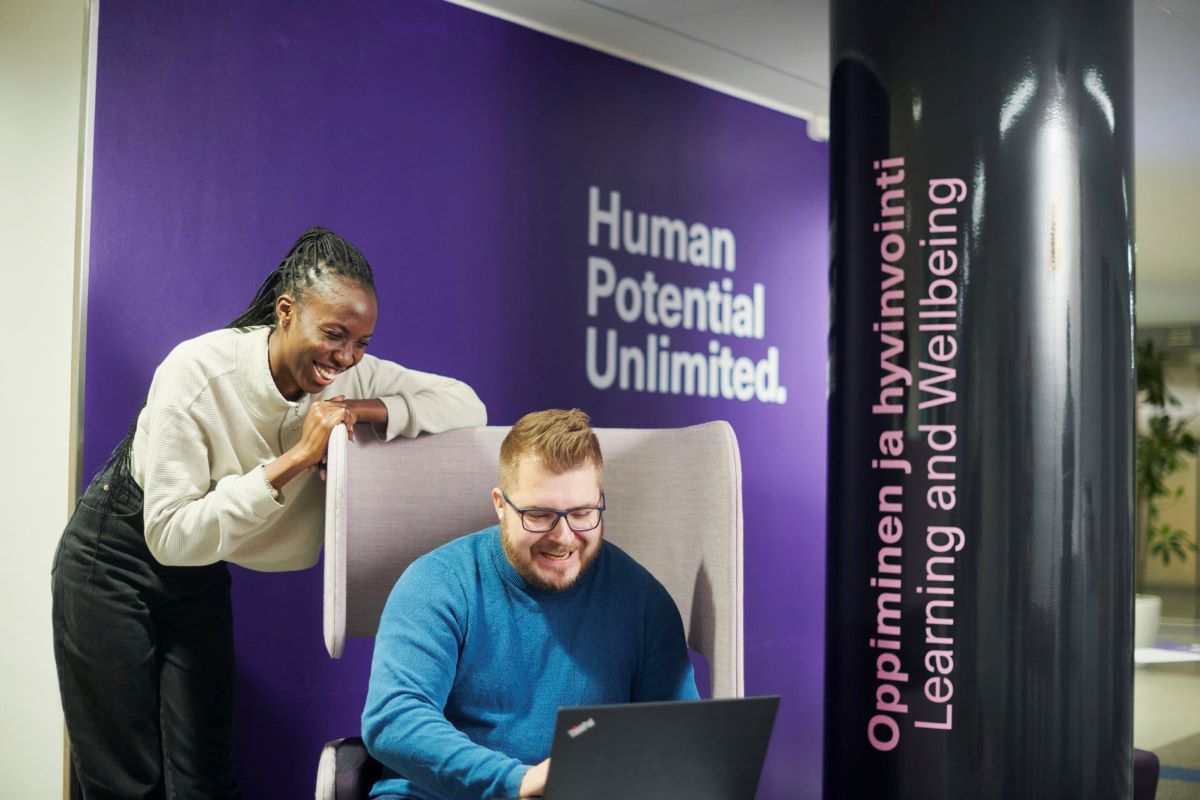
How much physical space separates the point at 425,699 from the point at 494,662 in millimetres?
180

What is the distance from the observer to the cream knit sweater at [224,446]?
10.1ft

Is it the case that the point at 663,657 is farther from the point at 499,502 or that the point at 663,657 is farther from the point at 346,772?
the point at 346,772

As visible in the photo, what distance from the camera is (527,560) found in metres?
2.37

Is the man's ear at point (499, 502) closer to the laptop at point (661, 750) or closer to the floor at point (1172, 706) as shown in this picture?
the laptop at point (661, 750)

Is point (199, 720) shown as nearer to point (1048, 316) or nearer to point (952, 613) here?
point (952, 613)

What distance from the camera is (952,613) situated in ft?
9.93

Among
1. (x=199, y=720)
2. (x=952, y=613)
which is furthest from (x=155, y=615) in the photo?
(x=952, y=613)

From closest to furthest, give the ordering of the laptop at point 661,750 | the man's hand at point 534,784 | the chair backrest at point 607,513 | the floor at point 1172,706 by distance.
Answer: the laptop at point 661,750 → the man's hand at point 534,784 → the chair backrest at point 607,513 → the floor at point 1172,706

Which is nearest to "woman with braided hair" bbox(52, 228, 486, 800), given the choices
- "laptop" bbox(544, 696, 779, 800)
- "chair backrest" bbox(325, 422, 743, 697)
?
"chair backrest" bbox(325, 422, 743, 697)

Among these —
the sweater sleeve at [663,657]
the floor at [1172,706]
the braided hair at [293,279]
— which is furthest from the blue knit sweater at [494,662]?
the floor at [1172,706]

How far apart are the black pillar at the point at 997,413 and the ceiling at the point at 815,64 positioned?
110cm

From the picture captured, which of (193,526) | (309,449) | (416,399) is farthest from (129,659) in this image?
(416,399)

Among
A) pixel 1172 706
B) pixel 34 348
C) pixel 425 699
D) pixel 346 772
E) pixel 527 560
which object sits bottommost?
pixel 1172 706

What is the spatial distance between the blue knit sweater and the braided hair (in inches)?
45.3
